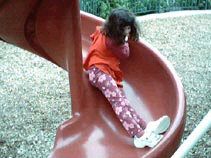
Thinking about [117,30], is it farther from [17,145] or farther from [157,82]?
[17,145]

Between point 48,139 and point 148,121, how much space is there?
0.69 m

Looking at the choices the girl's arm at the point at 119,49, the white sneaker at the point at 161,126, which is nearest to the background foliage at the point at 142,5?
the girl's arm at the point at 119,49

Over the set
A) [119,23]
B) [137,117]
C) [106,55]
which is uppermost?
[119,23]

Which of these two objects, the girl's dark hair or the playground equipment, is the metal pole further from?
the girl's dark hair

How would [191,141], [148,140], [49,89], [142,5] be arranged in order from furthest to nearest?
[142,5] < [49,89] < [148,140] < [191,141]

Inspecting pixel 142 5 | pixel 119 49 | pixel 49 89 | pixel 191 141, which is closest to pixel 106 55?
pixel 119 49

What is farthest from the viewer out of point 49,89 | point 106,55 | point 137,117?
point 49,89

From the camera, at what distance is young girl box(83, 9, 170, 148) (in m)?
1.44

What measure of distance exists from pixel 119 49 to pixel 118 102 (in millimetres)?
216

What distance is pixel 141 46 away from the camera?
1744 millimetres

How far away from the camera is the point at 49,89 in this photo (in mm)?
2484

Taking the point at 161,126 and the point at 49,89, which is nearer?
the point at 161,126

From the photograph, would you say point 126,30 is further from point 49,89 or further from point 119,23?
point 49,89

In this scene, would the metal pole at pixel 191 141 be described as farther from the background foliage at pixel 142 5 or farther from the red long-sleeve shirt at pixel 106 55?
the background foliage at pixel 142 5
